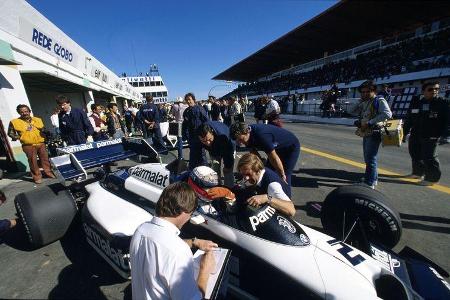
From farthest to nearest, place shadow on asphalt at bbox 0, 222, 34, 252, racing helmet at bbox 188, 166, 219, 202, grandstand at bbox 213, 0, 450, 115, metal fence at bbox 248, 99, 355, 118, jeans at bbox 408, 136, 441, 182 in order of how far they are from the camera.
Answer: grandstand at bbox 213, 0, 450, 115 → metal fence at bbox 248, 99, 355, 118 → jeans at bbox 408, 136, 441, 182 → shadow on asphalt at bbox 0, 222, 34, 252 → racing helmet at bbox 188, 166, 219, 202

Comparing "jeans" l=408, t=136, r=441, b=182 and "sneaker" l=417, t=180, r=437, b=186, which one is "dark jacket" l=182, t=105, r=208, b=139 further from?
"sneaker" l=417, t=180, r=437, b=186

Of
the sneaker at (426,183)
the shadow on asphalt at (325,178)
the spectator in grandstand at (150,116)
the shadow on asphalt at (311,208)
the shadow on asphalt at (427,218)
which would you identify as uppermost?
the spectator in grandstand at (150,116)

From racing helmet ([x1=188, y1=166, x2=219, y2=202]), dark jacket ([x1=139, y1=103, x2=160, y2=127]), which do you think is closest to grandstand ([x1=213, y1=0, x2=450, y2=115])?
dark jacket ([x1=139, y1=103, x2=160, y2=127])

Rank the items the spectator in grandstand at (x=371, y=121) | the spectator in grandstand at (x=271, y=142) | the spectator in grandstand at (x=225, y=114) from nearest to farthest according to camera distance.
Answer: the spectator in grandstand at (x=271, y=142) < the spectator in grandstand at (x=371, y=121) < the spectator in grandstand at (x=225, y=114)

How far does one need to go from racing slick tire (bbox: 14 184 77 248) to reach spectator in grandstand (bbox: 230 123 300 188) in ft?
6.78

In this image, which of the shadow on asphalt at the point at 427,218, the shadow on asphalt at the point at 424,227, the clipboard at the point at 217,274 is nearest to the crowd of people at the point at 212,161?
the clipboard at the point at 217,274

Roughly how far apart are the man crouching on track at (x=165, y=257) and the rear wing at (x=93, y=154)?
1889 millimetres

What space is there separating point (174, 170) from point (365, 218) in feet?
6.22

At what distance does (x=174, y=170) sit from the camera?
2545 mm

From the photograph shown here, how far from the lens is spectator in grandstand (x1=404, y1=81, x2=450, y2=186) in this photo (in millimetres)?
3752

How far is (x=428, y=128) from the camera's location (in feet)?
12.7

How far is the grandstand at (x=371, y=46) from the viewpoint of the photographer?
59.9 feet

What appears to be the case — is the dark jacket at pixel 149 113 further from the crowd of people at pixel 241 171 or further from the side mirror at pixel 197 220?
the side mirror at pixel 197 220

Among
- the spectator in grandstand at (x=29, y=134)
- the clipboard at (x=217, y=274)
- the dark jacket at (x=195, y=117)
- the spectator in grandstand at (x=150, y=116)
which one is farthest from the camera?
the spectator in grandstand at (x=150, y=116)
